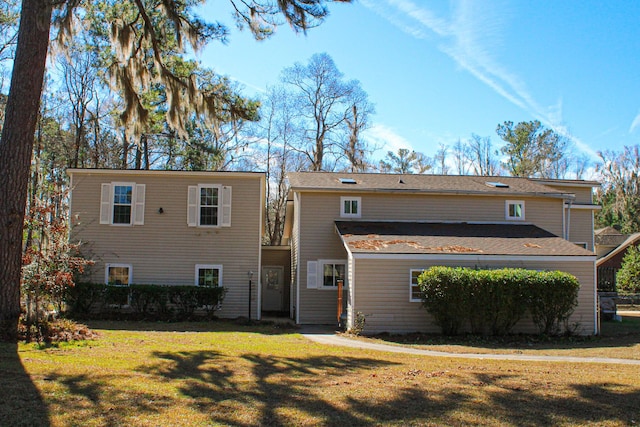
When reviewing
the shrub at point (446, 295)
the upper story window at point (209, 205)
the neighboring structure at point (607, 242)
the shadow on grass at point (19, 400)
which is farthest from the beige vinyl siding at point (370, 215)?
the neighboring structure at point (607, 242)

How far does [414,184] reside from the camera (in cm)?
1845

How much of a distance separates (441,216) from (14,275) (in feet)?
42.6

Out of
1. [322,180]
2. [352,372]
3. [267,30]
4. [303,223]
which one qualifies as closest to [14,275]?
[352,372]

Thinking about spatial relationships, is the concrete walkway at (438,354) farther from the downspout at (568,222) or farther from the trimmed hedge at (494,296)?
the downspout at (568,222)

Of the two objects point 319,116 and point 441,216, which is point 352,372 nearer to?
point 441,216

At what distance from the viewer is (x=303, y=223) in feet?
55.7

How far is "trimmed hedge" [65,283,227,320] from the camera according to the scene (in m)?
15.5

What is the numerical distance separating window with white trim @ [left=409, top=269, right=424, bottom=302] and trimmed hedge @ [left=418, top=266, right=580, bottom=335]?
45 centimetres

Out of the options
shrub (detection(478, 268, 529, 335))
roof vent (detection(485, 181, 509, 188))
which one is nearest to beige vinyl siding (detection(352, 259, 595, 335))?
shrub (detection(478, 268, 529, 335))

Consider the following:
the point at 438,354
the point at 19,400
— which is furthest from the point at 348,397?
the point at 438,354

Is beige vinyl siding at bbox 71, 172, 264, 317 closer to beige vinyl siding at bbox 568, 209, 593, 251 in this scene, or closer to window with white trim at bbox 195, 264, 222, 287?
window with white trim at bbox 195, 264, 222, 287

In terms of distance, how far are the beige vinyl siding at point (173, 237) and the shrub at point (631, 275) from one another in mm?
19555

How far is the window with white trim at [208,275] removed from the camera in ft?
54.3

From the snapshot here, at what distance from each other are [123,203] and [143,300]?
329cm
